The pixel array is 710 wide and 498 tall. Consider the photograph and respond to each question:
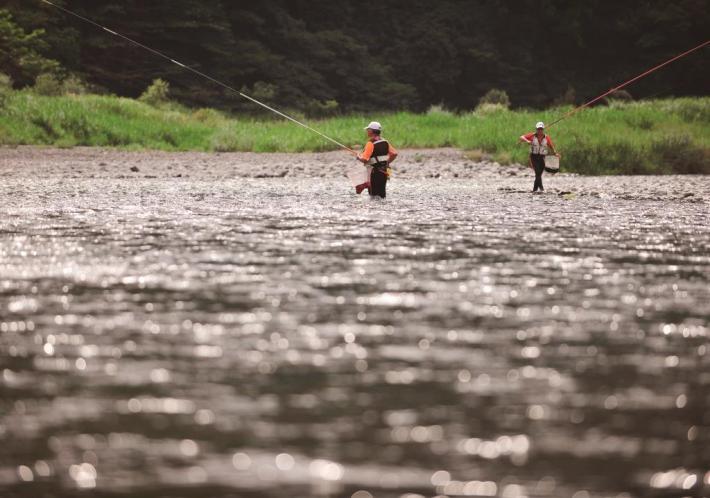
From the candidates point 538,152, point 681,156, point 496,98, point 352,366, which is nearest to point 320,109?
point 496,98

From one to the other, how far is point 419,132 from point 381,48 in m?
33.6

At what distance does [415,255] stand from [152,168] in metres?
16.9

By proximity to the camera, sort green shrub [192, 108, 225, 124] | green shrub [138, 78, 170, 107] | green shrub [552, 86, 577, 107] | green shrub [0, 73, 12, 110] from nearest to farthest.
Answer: green shrub [0, 73, 12, 110]
green shrub [192, 108, 225, 124]
green shrub [138, 78, 170, 107]
green shrub [552, 86, 577, 107]

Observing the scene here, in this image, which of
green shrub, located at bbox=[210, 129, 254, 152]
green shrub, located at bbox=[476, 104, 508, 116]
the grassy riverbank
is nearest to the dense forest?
green shrub, located at bbox=[476, 104, 508, 116]

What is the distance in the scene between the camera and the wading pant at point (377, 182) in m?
19.6

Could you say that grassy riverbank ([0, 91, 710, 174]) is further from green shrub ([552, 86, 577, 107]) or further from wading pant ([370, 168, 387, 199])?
green shrub ([552, 86, 577, 107])

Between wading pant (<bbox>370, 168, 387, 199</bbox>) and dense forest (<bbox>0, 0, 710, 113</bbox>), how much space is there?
3230 centimetres

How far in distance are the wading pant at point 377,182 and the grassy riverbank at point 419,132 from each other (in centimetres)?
1085

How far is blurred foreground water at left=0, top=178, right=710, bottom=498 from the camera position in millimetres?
4293

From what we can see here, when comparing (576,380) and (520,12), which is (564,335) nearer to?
(576,380)

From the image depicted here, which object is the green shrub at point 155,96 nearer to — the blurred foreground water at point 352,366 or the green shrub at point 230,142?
the green shrub at point 230,142

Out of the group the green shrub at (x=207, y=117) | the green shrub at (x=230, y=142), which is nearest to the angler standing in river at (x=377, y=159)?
the green shrub at (x=230, y=142)

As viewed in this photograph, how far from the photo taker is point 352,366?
599 centimetres

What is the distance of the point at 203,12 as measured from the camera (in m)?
57.3
